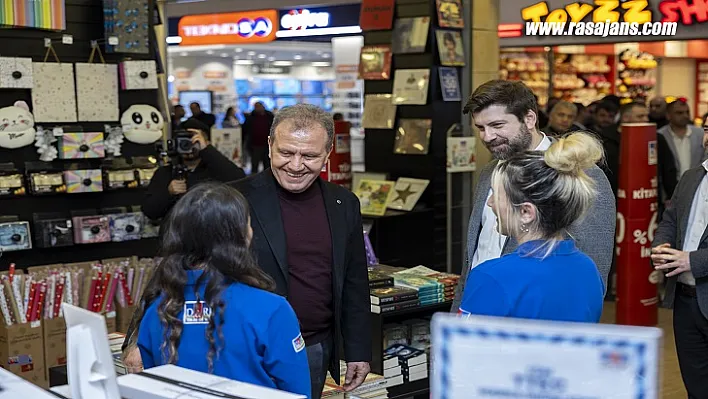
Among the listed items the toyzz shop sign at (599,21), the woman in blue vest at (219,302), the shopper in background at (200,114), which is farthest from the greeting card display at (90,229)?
the shopper in background at (200,114)

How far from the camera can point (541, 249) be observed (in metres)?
2.21

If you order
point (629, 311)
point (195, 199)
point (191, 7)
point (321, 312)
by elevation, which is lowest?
point (629, 311)

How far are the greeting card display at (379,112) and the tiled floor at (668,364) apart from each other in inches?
95.5

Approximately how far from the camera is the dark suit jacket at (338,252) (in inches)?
119

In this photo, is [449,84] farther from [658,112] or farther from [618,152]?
[658,112]

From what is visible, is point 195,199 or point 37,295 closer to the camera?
point 195,199

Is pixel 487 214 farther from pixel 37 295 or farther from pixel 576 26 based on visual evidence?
pixel 576 26

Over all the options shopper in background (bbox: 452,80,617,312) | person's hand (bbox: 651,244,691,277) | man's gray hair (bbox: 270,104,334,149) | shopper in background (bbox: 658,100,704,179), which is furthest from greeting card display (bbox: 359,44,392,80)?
man's gray hair (bbox: 270,104,334,149)

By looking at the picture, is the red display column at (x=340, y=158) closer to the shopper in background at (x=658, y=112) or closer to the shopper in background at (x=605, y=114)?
the shopper in background at (x=605, y=114)

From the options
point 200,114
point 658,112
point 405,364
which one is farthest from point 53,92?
point 200,114

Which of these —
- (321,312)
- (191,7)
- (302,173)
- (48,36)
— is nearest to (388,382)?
(321,312)

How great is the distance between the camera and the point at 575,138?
2.42 meters

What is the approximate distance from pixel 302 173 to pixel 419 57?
4.98 meters

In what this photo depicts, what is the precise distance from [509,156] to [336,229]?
0.62 metres
